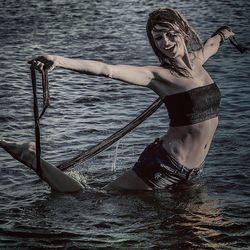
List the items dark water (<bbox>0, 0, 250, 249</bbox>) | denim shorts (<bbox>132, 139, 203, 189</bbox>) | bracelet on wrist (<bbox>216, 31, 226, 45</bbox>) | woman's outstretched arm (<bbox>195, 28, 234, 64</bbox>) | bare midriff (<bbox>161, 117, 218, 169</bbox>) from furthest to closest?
1. bracelet on wrist (<bbox>216, 31, 226, 45</bbox>)
2. woman's outstretched arm (<bbox>195, 28, 234, 64</bbox>)
3. denim shorts (<bbox>132, 139, 203, 189</bbox>)
4. bare midriff (<bbox>161, 117, 218, 169</bbox>)
5. dark water (<bbox>0, 0, 250, 249</bbox>)

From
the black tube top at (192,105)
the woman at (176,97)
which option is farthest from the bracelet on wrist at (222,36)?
the black tube top at (192,105)

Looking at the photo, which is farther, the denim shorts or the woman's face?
the denim shorts

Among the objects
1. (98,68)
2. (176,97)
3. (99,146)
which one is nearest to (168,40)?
(176,97)

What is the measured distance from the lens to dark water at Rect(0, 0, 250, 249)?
6859 millimetres

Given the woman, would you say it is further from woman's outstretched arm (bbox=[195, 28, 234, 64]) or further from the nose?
woman's outstretched arm (bbox=[195, 28, 234, 64])

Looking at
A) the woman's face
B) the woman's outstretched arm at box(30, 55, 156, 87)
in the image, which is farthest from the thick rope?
the woman's outstretched arm at box(30, 55, 156, 87)

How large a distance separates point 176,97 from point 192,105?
204mm

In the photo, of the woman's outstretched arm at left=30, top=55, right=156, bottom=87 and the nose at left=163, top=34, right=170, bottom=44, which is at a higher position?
the nose at left=163, top=34, right=170, bottom=44

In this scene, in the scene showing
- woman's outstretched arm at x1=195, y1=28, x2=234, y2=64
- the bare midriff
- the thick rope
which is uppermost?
woman's outstretched arm at x1=195, y1=28, x2=234, y2=64

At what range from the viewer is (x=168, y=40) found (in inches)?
Result: 274

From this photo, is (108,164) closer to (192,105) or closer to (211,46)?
(211,46)

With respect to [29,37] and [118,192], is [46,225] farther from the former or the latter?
[29,37]

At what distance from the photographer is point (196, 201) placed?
782 cm

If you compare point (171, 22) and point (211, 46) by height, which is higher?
point (171, 22)
